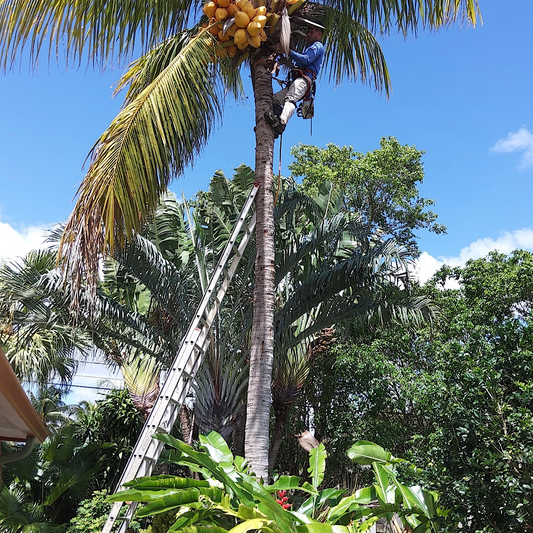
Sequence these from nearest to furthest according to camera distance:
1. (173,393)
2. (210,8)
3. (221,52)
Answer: (173,393) < (210,8) < (221,52)

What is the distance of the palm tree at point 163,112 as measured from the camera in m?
5.31

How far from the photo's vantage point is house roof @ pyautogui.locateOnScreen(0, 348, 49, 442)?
1701 millimetres

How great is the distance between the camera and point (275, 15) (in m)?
6.28

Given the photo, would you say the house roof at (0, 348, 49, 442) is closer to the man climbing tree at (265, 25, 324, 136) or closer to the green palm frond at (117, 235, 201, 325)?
the man climbing tree at (265, 25, 324, 136)

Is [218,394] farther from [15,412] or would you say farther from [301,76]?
[15,412]

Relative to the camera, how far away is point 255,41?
6137mm

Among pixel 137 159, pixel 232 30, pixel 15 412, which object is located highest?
pixel 232 30

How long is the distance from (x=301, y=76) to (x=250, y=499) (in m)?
5.03

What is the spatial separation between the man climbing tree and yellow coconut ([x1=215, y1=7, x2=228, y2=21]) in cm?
91

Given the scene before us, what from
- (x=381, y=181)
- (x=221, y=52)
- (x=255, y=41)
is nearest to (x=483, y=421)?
(x=255, y=41)

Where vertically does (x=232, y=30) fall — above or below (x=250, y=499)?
above

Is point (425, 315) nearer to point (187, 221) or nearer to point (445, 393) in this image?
point (445, 393)

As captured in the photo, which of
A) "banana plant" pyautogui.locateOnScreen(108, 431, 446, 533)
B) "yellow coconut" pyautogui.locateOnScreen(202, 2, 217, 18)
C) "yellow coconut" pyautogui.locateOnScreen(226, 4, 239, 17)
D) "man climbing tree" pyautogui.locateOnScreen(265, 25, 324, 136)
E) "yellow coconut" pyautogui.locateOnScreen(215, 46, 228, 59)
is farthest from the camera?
"man climbing tree" pyautogui.locateOnScreen(265, 25, 324, 136)

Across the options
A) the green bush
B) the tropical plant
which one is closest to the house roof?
the tropical plant
